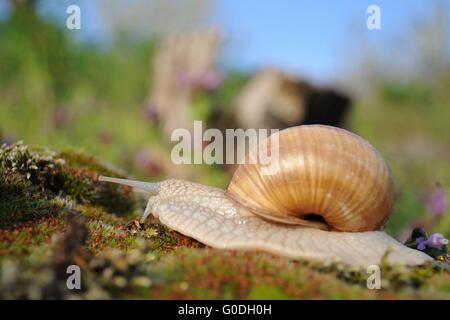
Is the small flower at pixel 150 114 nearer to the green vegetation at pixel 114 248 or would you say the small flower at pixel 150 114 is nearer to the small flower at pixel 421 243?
the green vegetation at pixel 114 248

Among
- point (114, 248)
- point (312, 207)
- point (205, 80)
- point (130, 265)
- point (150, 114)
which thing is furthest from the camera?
point (150, 114)

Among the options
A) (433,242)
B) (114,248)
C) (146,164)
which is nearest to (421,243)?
(433,242)

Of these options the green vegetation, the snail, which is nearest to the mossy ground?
the green vegetation

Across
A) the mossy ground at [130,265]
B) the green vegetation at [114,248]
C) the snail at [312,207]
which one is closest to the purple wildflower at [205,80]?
the green vegetation at [114,248]

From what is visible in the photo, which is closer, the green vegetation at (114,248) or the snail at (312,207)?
the green vegetation at (114,248)

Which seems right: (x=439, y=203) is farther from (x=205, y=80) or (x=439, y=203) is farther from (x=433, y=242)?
(x=205, y=80)

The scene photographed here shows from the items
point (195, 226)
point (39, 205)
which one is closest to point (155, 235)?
point (195, 226)
